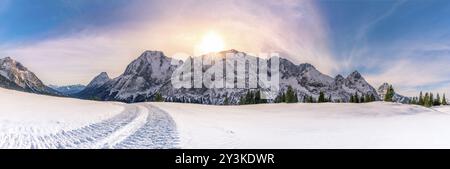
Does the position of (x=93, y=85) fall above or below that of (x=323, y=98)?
above

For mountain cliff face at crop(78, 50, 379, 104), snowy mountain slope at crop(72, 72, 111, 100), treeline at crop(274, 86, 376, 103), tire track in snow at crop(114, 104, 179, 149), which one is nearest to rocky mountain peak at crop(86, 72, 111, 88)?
snowy mountain slope at crop(72, 72, 111, 100)

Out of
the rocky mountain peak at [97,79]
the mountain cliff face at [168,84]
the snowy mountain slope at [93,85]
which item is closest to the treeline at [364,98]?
the mountain cliff face at [168,84]

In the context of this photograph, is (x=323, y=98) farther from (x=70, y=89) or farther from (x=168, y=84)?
(x=70, y=89)

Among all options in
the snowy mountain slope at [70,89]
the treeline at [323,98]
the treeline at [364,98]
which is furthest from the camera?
the treeline at [364,98]

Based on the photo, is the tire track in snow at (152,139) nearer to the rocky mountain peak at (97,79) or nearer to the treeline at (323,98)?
the rocky mountain peak at (97,79)

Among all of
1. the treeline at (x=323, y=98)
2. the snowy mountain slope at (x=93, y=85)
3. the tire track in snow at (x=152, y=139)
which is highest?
the snowy mountain slope at (x=93, y=85)

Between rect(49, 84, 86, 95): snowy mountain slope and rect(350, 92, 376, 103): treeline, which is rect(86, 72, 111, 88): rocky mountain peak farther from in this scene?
rect(350, 92, 376, 103): treeline

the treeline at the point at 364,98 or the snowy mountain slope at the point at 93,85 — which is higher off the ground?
the snowy mountain slope at the point at 93,85

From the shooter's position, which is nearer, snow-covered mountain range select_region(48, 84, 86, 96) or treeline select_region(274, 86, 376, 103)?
snow-covered mountain range select_region(48, 84, 86, 96)

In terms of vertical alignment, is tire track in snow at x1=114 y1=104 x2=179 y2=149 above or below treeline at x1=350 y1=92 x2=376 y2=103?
below

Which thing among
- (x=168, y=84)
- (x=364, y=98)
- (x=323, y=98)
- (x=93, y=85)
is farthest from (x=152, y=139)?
(x=364, y=98)

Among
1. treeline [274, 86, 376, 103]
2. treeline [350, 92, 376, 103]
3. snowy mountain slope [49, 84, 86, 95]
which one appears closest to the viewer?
snowy mountain slope [49, 84, 86, 95]
